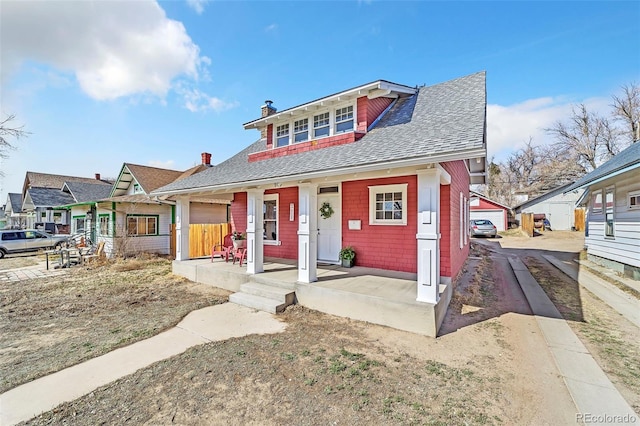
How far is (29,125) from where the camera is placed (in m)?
15.5

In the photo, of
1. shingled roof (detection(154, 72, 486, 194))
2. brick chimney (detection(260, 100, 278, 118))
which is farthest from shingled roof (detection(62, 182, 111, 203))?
shingled roof (detection(154, 72, 486, 194))

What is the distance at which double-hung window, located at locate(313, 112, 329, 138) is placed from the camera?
8188 mm

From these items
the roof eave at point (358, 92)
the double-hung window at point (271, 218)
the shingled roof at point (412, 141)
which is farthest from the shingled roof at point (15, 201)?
the roof eave at point (358, 92)

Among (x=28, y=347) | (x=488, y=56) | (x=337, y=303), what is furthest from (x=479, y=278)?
(x=28, y=347)

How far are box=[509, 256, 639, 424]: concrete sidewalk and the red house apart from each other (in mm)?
1627

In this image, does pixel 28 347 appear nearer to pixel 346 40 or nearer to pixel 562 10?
pixel 346 40

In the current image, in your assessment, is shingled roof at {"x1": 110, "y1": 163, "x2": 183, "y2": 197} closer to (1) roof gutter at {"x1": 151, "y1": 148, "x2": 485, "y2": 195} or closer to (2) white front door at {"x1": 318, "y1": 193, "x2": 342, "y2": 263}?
(1) roof gutter at {"x1": 151, "y1": 148, "x2": 485, "y2": 195}

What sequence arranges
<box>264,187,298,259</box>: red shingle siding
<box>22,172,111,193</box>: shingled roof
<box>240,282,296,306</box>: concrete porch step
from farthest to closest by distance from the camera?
1. <box>22,172,111,193</box>: shingled roof
2. <box>264,187,298,259</box>: red shingle siding
3. <box>240,282,296,306</box>: concrete porch step

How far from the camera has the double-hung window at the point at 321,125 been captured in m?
8.19

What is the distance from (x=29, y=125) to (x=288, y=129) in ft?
55.4

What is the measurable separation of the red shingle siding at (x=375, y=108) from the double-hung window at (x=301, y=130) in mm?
2014

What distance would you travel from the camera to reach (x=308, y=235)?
243 inches

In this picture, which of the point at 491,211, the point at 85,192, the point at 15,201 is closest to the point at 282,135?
the point at 85,192

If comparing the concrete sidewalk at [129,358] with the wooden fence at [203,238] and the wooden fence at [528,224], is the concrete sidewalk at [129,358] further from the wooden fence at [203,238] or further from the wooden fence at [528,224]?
the wooden fence at [528,224]
